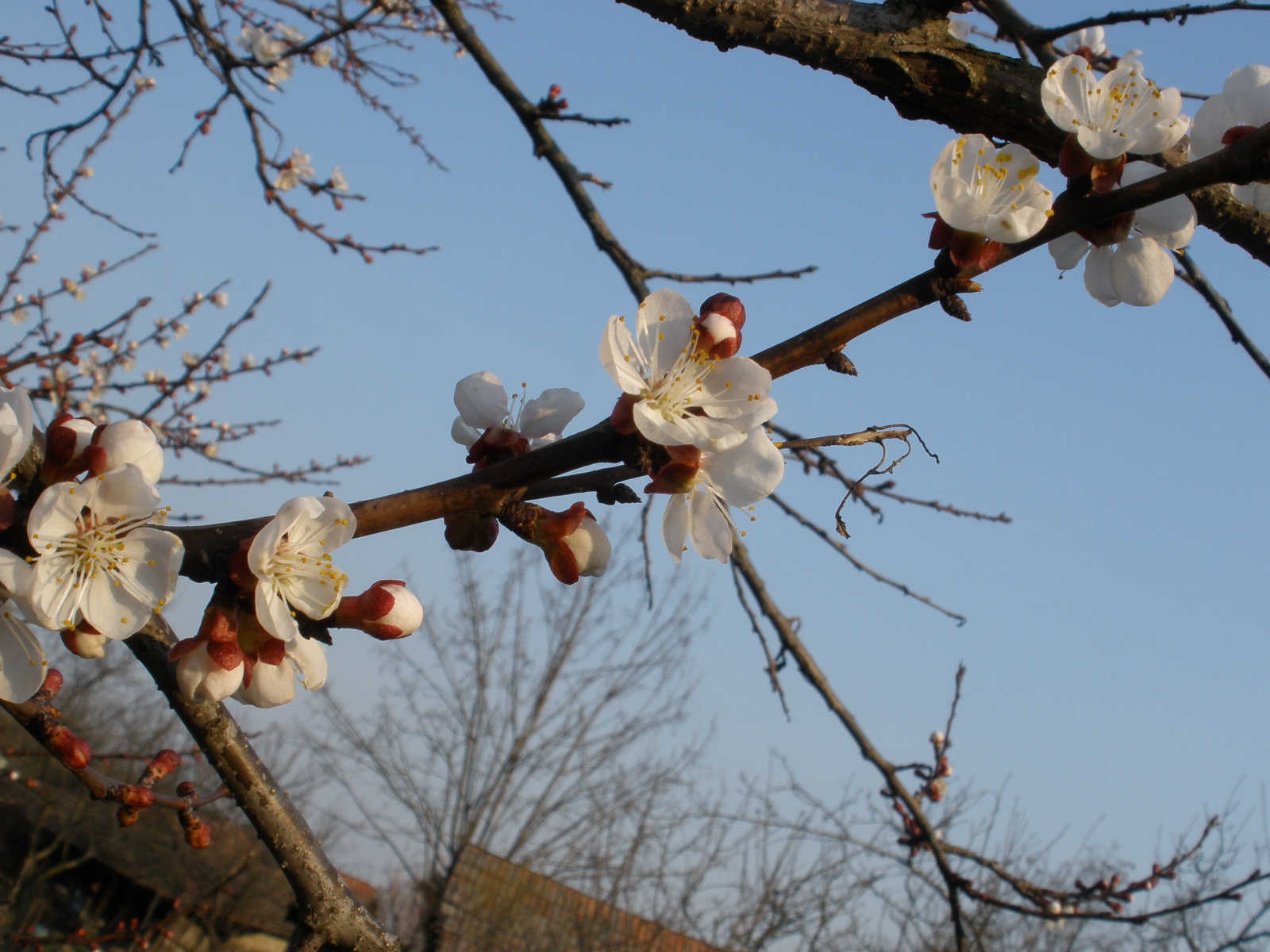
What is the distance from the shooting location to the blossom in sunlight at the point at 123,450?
924 millimetres

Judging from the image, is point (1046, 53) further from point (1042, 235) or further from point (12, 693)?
point (12, 693)

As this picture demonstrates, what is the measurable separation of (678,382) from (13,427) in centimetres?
68

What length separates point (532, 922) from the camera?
1116 centimetres

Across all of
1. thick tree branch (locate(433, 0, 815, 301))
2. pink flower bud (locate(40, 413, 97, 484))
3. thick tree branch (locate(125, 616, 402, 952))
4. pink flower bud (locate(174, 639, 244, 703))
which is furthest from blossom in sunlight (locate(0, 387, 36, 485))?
thick tree branch (locate(433, 0, 815, 301))

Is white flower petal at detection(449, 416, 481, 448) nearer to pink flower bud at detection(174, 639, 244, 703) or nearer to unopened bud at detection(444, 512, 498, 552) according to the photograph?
unopened bud at detection(444, 512, 498, 552)

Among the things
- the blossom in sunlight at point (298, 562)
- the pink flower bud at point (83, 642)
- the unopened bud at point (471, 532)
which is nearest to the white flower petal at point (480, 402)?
the unopened bud at point (471, 532)

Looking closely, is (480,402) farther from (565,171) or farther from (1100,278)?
(565,171)

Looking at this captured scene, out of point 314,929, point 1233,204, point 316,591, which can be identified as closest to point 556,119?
point 1233,204

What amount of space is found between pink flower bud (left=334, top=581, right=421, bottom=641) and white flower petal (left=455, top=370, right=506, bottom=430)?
28cm

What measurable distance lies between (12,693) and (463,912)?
1171cm

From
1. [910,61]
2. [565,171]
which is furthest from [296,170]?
[910,61]

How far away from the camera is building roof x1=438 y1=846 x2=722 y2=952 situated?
426 inches

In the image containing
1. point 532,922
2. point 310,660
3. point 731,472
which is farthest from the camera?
point 532,922

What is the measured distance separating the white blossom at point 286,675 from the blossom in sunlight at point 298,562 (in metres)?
0.06
